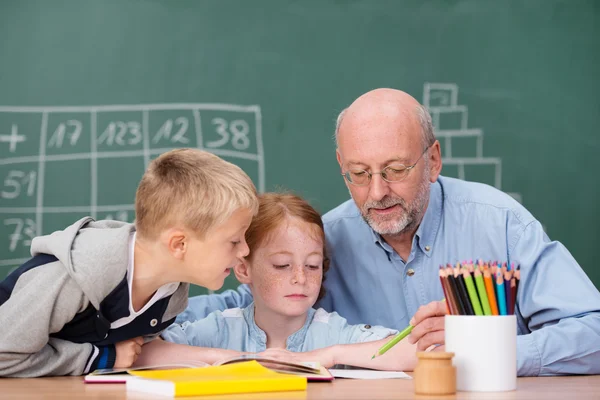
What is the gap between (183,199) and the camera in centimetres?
162

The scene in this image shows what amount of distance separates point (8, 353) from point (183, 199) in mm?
437

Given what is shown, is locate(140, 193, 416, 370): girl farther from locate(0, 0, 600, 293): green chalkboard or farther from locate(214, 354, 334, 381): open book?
locate(0, 0, 600, 293): green chalkboard

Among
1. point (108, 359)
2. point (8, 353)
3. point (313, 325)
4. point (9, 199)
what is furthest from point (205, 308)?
point (9, 199)

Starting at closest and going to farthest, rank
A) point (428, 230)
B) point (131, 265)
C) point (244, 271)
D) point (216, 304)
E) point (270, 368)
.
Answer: point (270, 368)
point (131, 265)
point (244, 271)
point (428, 230)
point (216, 304)

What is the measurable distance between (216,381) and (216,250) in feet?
1.63

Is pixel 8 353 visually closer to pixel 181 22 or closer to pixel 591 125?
pixel 181 22

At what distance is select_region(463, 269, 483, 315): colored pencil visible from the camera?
119 centimetres

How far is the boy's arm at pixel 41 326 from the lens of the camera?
1.48 m

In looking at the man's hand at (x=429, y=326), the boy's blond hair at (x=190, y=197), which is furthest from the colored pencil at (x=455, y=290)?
the boy's blond hair at (x=190, y=197)

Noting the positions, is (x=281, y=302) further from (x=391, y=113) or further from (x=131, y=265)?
(x=391, y=113)

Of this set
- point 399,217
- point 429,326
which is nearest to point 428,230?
point 399,217

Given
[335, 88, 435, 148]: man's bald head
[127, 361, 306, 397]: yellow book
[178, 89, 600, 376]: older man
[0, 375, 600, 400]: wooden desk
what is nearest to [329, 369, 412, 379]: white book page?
[0, 375, 600, 400]: wooden desk

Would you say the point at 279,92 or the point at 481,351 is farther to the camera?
the point at 279,92

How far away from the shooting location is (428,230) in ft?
6.88
